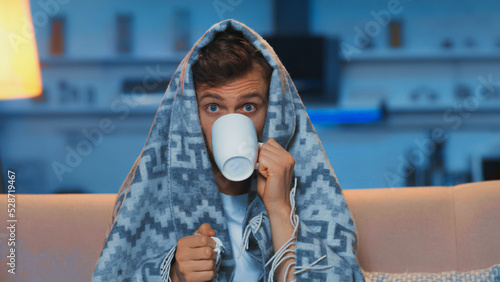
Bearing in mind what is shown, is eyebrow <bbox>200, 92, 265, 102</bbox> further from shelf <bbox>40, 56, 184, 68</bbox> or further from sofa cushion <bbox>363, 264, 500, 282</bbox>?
shelf <bbox>40, 56, 184, 68</bbox>

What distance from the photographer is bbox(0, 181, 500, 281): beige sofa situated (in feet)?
4.90

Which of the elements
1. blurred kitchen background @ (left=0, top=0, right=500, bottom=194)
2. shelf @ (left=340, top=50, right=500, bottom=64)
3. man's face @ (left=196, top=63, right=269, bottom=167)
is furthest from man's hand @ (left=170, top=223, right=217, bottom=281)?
shelf @ (left=340, top=50, right=500, bottom=64)

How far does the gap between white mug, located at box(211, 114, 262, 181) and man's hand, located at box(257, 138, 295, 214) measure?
0.24 feet

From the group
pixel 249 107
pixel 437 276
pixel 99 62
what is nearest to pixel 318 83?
pixel 99 62

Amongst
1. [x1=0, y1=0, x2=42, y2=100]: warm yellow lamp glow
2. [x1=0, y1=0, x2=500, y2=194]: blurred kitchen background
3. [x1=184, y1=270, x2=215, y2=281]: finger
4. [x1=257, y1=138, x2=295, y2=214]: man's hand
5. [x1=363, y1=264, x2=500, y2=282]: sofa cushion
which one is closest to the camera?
[x1=184, y1=270, x2=215, y2=281]: finger

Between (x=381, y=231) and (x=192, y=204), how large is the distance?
590 millimetres

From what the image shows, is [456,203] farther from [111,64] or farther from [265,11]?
[111,64]

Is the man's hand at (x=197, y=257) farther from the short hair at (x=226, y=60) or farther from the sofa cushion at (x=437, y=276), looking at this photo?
the sofa cushion at (x=437, y=276)

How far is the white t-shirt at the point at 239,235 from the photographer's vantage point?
1.31m

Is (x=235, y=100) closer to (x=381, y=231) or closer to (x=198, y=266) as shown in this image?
(x=198, y=266)

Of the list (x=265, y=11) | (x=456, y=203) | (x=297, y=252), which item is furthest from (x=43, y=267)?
(x=265, y=11)

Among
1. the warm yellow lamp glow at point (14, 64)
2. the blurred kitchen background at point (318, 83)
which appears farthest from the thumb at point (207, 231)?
the blurred kitchen background at point (318, 83)

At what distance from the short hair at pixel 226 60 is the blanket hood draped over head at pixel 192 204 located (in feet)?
0.07

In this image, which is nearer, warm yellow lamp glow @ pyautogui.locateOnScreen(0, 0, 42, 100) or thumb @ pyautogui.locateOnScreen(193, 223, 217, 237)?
thumb @ pyautogui.locateOnScreen(193, 223, 217, 237)
